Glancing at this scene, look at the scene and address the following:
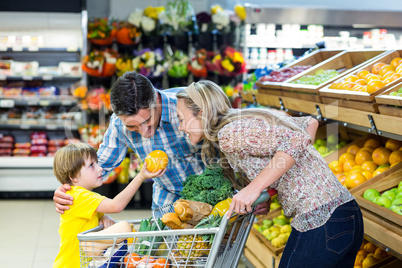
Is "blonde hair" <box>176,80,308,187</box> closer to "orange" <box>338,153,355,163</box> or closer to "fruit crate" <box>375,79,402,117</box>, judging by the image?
"fruit crate" <box>375,79,402,117</box>

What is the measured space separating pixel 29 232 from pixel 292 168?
4.04 meters

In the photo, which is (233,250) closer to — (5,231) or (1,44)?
(5,231)

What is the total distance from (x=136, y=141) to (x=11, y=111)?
17.3ft

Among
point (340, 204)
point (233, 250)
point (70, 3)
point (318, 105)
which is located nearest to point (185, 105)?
point (233, 250)

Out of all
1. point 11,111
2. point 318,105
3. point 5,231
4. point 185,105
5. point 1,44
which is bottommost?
point 5,231

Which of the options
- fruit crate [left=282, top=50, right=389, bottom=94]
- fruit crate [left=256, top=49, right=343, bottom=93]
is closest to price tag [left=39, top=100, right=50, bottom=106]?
fruit crate [left=256, top=49, right=343, bottom=93]

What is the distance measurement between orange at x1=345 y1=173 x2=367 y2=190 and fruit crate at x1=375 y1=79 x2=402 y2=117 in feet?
1.81

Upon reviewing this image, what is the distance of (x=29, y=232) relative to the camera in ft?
16.6

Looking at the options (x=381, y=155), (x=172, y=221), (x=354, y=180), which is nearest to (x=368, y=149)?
(x=381, y=155)

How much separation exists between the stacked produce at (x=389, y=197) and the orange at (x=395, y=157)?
0.87 ft

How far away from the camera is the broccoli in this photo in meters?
1.87

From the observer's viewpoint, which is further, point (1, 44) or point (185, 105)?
point (1, 44)

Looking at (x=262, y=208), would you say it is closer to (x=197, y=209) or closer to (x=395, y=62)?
(x=197, y=209)

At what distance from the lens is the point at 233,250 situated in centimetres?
175
